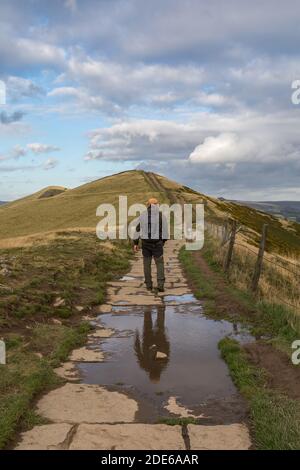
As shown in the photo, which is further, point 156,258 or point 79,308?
point 156,258

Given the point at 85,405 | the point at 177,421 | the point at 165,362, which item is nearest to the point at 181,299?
the point at 165,362

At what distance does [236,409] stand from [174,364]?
175 centimetres

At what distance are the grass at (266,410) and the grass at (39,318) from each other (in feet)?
8.04

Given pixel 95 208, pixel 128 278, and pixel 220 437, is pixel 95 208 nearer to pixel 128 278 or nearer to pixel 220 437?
pixel 128 278

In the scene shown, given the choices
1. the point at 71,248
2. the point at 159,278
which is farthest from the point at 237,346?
the point at 71,248

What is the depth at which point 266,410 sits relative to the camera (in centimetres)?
530

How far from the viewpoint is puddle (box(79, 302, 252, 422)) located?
6.00 metres

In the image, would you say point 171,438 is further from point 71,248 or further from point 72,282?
point 71,248

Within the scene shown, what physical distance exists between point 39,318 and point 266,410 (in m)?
5.24

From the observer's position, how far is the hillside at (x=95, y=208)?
60294 millimetres

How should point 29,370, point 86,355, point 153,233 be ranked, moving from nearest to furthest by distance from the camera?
point 29,370
point 86,355
point 153,233

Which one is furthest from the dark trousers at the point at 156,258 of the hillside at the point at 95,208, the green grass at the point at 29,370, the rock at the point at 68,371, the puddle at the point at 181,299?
the hillside at the point at 95,208

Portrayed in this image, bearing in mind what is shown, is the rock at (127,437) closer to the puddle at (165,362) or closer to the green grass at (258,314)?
the puddle at (165,362)

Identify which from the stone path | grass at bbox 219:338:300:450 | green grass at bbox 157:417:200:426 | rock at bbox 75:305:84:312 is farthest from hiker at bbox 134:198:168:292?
green grass at bbox 157:417:200:426
